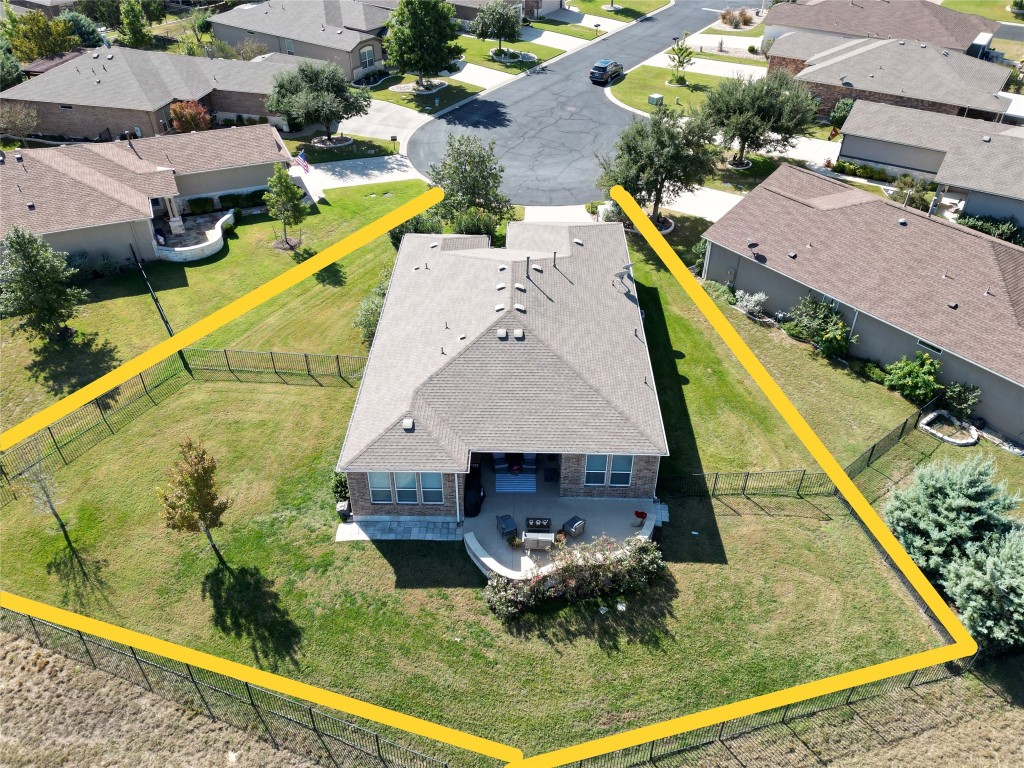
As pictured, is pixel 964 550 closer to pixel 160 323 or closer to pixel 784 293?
pixel 784 293

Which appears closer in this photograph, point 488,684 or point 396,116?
point 488,684

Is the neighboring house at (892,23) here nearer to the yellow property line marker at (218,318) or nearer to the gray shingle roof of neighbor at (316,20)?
the gray shingle roof of neighbor at (316,20)

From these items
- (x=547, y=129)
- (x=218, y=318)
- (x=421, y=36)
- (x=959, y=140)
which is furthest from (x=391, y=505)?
(x=421, y=36)

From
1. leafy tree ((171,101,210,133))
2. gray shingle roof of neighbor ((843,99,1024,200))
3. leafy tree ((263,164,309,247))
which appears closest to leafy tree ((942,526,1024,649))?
gray shingle roof of neighbor ((843,99,1024,200))

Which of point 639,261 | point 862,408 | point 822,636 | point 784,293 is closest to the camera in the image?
point 822,636

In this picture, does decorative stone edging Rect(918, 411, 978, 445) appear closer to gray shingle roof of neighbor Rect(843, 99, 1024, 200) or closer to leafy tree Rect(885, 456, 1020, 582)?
leafy tree Rect(885, 456, 1020, 582)

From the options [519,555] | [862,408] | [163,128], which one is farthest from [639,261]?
[163,128]

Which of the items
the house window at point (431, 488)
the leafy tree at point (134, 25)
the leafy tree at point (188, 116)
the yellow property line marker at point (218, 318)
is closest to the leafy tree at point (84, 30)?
the leafy tree at point (134, 25)
